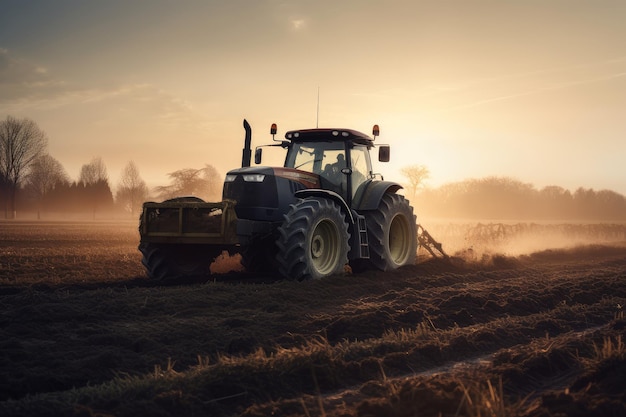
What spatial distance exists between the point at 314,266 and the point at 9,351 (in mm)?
5707

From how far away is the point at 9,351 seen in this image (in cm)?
631

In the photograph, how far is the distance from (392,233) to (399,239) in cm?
23

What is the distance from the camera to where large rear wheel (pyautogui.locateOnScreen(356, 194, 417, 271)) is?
13.0 meters

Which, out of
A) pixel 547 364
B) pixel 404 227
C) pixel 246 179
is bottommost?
pixel 547 364

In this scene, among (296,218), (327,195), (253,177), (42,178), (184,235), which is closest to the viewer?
(296,218)

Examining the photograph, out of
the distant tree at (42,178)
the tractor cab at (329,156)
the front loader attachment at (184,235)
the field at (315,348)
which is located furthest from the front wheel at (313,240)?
the distant tree at (42,178)

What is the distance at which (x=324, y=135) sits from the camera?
42.2 feet

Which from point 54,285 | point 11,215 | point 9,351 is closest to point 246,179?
point 54,285

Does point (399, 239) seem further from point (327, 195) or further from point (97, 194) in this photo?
point (97, 194)

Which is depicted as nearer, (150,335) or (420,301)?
(150,335)

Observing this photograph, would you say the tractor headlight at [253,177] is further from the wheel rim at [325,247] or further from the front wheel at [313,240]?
the wheel rim at [325,247]

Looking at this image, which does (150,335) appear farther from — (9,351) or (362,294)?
(362,294)

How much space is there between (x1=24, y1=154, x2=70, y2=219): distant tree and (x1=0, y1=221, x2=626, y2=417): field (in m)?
63.6

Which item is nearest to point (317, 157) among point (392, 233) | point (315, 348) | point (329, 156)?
point (329, 156)
